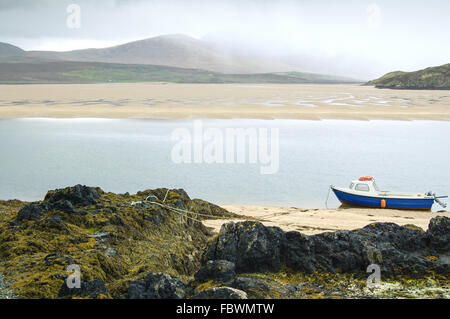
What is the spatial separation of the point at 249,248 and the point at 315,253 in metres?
1.01

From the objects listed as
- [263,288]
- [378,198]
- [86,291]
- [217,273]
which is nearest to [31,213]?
[86,291]

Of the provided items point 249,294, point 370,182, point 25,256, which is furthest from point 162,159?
point 249,294

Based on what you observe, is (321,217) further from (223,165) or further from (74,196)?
(223,165)

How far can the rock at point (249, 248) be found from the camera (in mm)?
6871

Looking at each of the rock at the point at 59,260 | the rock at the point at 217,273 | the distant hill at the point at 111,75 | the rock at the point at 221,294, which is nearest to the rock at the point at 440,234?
the rock at the point at 217,273

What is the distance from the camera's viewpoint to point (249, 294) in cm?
575

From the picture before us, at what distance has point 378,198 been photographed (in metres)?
16.2

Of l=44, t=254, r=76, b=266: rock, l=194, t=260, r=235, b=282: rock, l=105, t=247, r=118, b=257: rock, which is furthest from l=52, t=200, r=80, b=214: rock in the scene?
→ l=194, t=260, r=235, b=282: rock

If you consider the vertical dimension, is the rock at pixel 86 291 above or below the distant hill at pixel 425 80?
below

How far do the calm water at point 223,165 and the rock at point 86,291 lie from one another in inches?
427

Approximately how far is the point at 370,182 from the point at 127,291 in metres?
12.3

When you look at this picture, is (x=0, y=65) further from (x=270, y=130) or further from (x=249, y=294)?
(x=249, y=294)

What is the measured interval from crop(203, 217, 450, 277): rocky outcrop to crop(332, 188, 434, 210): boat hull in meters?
8.87

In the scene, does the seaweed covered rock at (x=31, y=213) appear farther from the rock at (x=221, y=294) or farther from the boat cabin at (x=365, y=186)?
the boat cabin at (x=365, y=186)
